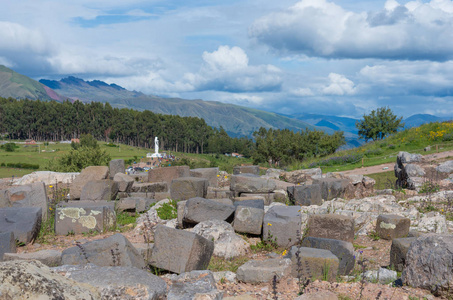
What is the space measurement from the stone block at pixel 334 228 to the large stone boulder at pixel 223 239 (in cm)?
174

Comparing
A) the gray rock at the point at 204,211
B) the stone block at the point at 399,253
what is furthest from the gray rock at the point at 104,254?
the stone block at the point at 399,253

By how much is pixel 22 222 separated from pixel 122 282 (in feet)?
20.0

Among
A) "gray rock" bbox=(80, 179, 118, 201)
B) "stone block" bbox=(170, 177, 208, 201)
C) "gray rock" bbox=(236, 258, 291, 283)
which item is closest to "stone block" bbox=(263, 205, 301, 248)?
"gray rock" bbox=(236, 258, 291, 283)

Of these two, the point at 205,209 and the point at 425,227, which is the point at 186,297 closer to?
the point at 205,209

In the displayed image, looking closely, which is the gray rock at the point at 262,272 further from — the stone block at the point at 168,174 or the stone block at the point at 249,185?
the stone block at the point at 168,174

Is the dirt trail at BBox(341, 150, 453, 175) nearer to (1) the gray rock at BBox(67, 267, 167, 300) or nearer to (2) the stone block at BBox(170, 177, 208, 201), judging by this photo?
(2) the stone block at BBox(170, 177, 208, 201)

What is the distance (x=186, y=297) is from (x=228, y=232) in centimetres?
408

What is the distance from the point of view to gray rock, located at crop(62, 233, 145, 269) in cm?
682

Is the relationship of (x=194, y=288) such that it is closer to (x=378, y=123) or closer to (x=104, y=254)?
(x=104, y=254)

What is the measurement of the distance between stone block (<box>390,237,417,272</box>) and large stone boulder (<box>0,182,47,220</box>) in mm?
9724

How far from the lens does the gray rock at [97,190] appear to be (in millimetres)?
14414

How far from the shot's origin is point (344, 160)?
34875 millimetres

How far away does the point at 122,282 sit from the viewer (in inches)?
199

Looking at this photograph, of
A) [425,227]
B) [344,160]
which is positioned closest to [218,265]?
[425,227]
